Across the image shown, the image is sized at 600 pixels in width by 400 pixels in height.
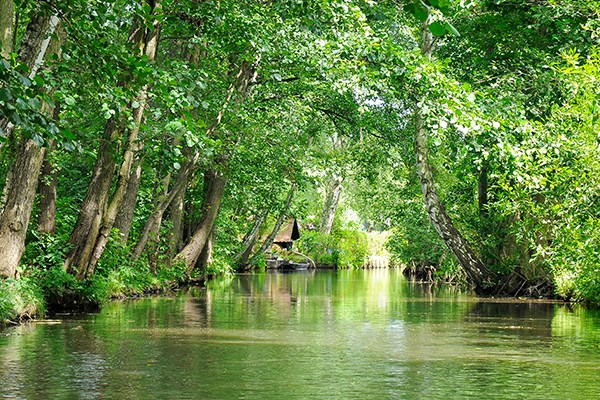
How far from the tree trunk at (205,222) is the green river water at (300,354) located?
10.8 meters

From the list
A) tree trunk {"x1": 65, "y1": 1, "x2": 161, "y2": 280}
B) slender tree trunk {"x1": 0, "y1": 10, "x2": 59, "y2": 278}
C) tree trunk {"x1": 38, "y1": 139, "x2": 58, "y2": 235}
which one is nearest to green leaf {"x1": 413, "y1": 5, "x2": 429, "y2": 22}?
slender tree trunk {"x1": 0, "y1": 10, "x2": 59, "y2": 278}

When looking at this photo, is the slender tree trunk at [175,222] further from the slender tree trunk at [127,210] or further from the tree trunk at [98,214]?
the tree trunk at [98,214]

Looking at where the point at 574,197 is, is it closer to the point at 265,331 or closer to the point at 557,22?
the point at 557,22

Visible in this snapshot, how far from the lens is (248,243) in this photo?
50875mm

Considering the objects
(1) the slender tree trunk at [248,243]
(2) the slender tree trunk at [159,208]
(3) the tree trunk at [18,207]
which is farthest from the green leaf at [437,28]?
(1) the slender tree trunk at [248,243]

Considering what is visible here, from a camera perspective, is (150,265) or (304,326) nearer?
(304,326)

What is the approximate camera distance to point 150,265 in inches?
1128

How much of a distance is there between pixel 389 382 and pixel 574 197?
1159 cm

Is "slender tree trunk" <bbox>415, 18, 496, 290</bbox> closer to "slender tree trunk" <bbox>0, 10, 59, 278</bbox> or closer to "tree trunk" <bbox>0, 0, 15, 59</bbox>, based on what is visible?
"slender tree trunk" <bbox>0, 10, 59, 278</bbox>

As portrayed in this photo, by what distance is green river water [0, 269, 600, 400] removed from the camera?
388 inches

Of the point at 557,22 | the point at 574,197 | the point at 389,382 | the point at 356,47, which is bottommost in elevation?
the point at 389,382

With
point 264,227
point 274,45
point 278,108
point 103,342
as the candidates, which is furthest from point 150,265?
point 264,227

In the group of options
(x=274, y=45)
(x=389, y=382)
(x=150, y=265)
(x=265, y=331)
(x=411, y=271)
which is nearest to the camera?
(x=389, y=382)

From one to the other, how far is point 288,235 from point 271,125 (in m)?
42.8
